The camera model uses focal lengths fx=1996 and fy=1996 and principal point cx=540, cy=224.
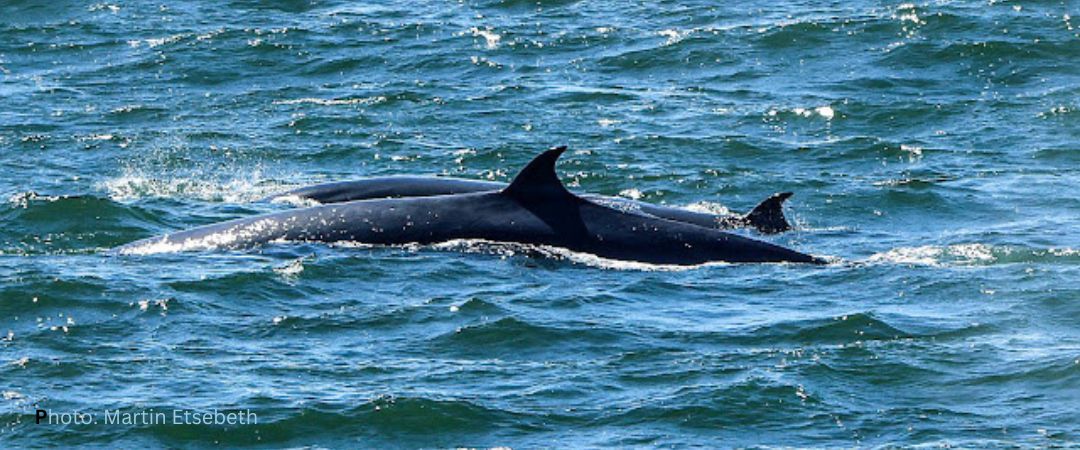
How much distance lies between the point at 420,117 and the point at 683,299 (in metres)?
11.0

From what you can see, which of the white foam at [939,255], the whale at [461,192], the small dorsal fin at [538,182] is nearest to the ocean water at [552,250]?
the white foam at [939,255]

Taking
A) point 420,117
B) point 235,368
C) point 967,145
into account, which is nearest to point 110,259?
Result: point 235,368

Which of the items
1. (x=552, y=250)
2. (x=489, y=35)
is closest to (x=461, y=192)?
(x=552, y=250)

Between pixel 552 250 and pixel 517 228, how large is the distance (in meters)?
0.38

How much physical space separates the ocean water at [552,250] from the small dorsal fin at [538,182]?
0.49m

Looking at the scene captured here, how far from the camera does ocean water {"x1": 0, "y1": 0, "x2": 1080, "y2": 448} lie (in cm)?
1278

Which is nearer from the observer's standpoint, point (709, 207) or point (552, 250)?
point (552, 250)

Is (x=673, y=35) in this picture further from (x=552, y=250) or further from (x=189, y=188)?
(x=552, y=250)

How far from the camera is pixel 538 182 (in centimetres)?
1670

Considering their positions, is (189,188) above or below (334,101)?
above

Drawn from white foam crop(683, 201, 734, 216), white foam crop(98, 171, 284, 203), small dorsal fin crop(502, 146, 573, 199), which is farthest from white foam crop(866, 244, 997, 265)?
white foam crop(98, 171, 284, 203)

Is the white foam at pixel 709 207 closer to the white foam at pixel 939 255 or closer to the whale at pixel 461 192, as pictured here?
the whale at pixel 461 192

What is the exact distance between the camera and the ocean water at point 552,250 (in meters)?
12.8

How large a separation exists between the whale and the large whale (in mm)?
675
